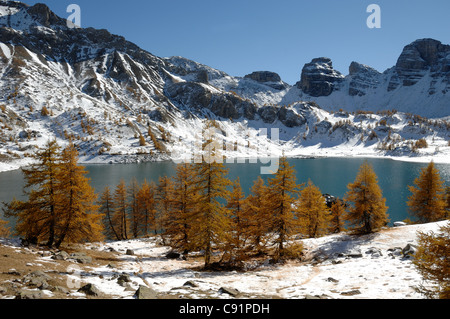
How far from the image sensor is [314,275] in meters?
18.5

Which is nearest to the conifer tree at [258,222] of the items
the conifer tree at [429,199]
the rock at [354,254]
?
the rock at [354,254]

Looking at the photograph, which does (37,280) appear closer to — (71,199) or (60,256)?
(60,256)

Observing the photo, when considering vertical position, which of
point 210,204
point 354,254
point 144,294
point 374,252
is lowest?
point 354,254

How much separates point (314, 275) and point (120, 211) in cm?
3853

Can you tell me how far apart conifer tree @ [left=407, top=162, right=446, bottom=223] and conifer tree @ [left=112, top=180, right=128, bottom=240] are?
4938 centimetres

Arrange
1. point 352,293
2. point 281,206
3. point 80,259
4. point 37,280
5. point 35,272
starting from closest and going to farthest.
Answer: point 37,280
point 35,272
point 352,293
point 80,259
point 281,206

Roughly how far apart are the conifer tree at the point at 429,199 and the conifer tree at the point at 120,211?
49377mm

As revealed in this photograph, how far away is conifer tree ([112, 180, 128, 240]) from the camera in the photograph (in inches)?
1719

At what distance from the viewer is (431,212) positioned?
36.5 metres

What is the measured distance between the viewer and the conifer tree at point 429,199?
36.4 m

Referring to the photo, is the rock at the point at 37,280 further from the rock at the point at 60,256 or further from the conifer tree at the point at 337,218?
the conifer tree at the point at 337,218

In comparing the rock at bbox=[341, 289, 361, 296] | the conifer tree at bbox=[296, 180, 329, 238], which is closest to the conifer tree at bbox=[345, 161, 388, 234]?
the conifer tree at bbox=[296, 180, 329, 238]

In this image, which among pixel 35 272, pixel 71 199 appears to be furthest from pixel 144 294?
pixel 71 199

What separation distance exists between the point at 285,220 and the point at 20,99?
233011mm
